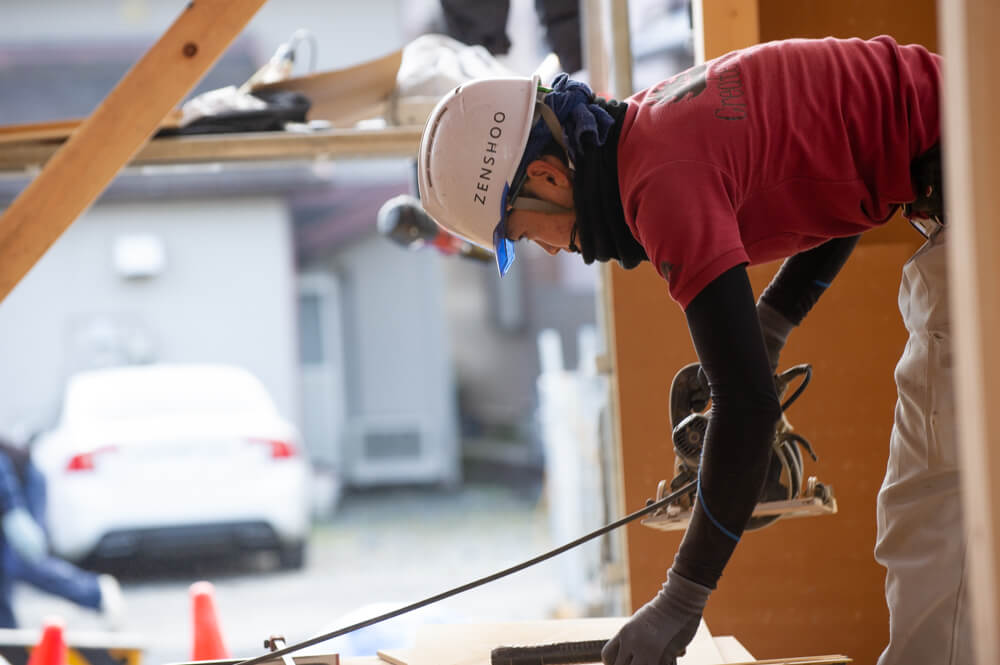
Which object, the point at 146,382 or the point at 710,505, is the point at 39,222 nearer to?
the point at 710,505

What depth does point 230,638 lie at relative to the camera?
6648 mm

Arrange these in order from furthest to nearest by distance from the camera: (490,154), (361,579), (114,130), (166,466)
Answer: (361,579)
(166,466)
(114,130)
(490,154)

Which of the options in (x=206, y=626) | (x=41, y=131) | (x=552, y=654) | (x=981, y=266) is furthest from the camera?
(x=206, y=626)

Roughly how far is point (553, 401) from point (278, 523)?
389 centimetres

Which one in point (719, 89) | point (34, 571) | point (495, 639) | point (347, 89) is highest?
point (347, 89)

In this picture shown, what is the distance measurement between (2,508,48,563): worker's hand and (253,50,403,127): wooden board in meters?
2.53

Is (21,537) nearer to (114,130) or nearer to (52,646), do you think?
(52,646)

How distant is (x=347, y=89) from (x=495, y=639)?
6.40 feet

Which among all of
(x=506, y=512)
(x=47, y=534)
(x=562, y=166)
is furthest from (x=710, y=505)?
(x=506, y=512)

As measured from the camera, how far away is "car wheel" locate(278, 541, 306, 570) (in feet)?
29.3

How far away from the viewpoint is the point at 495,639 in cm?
204

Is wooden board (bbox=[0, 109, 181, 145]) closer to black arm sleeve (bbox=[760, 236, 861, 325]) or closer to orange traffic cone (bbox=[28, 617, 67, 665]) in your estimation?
orange traffic cone (bbox=[28, 617, 67, 665])

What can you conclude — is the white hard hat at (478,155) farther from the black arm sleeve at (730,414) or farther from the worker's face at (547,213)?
the black arm sleeve at (730,414)

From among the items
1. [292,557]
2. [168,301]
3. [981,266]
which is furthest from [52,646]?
[168,301]
